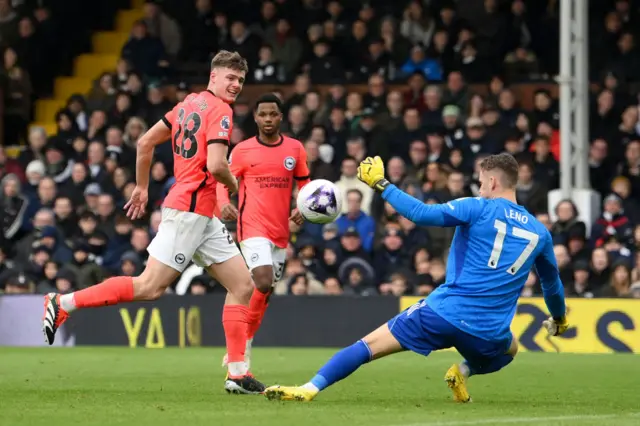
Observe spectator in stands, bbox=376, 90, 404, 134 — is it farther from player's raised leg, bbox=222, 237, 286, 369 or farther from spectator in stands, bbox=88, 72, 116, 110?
player's raised leg, bbox=222, 237, 286, 369

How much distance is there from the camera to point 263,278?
12000mm

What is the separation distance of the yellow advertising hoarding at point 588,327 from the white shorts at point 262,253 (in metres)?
4.38

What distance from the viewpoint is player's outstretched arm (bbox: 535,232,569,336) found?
962cm

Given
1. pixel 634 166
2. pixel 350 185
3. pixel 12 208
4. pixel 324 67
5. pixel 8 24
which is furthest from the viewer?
pixel 8 24

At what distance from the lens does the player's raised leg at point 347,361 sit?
9.29 meters

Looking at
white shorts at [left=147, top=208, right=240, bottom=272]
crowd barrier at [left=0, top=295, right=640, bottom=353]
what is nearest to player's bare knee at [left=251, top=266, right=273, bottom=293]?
white shorts at [left=147, top=208, right=240, bottom=272]

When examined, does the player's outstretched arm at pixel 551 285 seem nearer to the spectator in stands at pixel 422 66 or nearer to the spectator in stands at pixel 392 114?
the spectator in stands at pixel 392 114

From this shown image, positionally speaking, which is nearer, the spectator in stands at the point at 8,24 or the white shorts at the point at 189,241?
the white shorts at the point at 189,241

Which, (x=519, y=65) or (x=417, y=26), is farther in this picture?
(x=417, y=26)

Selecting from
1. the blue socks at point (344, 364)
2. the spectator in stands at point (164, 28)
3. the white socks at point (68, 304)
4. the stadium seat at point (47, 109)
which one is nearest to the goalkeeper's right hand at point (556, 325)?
the blue socks at point (344, 364)

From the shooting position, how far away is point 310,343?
1747 centimetres

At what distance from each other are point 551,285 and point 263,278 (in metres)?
2.94

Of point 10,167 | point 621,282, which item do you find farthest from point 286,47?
point 621,282

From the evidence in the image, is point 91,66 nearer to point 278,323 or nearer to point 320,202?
point 278,323
